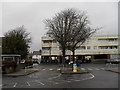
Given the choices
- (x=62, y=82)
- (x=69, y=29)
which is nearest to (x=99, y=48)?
(x=69, y=29)

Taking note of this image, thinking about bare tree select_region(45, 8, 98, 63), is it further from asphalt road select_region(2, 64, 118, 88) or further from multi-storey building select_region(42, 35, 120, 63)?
multi-storey building select_region(42, 35, 120, 63)

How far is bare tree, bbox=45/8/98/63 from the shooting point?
115ft

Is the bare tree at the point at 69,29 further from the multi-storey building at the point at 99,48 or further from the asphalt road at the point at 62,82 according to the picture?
the multi-storey building at the point at 99,48

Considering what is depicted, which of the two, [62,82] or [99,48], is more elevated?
[99,48]

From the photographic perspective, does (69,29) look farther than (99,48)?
No

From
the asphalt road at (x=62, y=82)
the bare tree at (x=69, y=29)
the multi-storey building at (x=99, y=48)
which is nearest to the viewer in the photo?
the asphalt road at (x=62, y=82)

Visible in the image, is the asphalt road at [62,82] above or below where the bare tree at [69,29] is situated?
below

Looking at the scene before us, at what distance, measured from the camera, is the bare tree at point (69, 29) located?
115 feet

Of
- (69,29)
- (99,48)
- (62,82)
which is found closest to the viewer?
(62,82)

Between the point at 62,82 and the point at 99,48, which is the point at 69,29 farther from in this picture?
the point at 99,48

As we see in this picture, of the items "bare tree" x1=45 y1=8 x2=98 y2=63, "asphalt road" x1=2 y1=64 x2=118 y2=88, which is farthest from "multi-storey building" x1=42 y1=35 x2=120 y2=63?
"asphalt road" x1=2 y1=64 x2=118 y2=88

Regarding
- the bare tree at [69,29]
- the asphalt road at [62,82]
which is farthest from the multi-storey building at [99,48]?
the asphalt road at [62,82]

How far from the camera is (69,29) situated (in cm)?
3700

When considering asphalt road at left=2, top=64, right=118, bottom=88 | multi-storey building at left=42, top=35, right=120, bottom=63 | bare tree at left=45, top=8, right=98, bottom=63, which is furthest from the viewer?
multi-storey building at left=42, top=35, right=120, bottom=63
